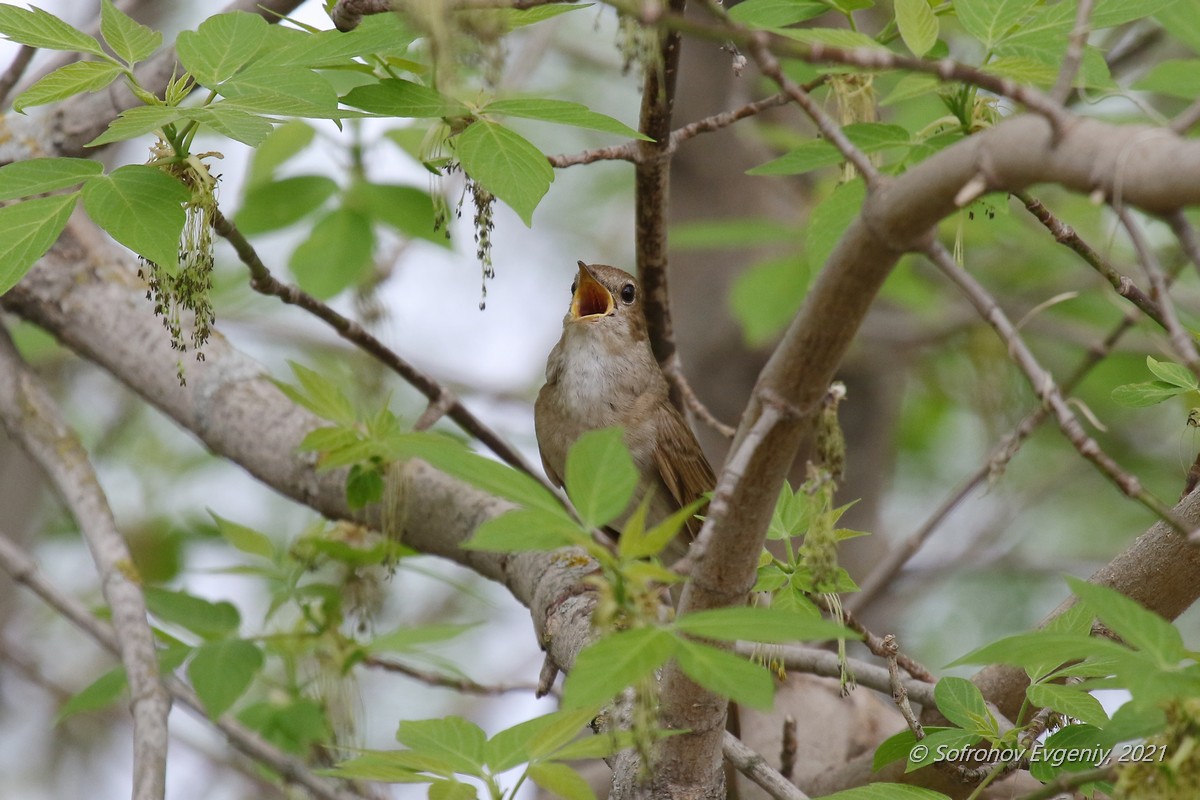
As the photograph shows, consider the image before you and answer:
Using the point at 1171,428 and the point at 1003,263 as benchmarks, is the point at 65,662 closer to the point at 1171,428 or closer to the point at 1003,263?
the point at 1003,263

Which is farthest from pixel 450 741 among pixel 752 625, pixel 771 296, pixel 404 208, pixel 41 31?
pixel 771 296

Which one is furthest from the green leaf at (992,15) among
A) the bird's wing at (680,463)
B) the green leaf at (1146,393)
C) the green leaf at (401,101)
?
the bird's wing at (680,463)

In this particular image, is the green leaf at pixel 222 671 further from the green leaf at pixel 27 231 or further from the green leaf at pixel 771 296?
the green leaf at pixel 771 296

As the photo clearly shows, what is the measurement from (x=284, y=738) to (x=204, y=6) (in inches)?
A: 183

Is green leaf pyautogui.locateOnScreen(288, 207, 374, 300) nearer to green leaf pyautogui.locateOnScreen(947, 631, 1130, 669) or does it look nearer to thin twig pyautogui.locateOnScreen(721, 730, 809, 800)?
thin twig pyautogui.locateOnScreen(721, 730, 809, 800)

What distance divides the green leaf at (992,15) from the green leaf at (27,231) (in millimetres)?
1891

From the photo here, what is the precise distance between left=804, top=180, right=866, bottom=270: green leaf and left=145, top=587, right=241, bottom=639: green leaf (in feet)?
7.21

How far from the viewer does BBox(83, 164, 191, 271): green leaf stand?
2.24 m

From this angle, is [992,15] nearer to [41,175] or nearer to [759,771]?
[759,771]

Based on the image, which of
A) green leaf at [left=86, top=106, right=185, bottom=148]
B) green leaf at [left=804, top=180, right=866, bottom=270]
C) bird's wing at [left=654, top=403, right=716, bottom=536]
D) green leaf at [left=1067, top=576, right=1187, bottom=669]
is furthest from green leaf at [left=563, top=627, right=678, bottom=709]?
bird's wing at [left=654, top=403, right=716, bottom=536]

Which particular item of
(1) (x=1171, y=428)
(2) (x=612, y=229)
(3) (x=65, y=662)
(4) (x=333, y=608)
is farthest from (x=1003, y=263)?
(3) (x=65, y=662)

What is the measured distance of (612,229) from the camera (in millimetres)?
9414

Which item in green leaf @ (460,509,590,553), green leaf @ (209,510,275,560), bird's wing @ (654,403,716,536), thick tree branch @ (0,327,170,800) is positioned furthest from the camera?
bird's wing @ (654,403,716,536)

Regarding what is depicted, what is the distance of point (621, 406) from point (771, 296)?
0.99 meters
